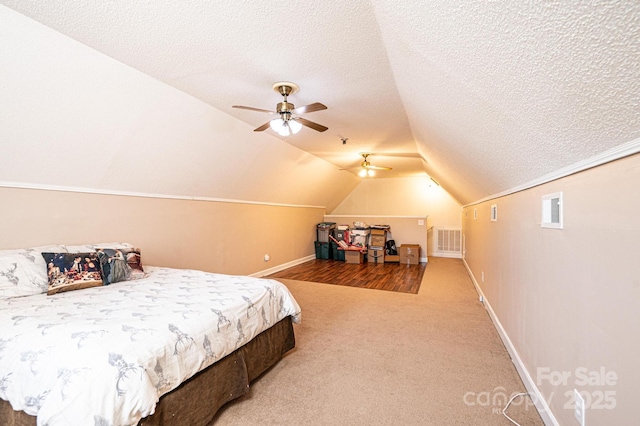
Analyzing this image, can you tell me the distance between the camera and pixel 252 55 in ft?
6.89

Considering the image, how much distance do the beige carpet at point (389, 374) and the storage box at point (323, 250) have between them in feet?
12.2

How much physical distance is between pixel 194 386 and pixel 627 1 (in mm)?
2202

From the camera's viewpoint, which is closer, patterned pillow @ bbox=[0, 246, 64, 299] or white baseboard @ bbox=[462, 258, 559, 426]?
white baseboard @ bbox=[462, 258, 559, 426]

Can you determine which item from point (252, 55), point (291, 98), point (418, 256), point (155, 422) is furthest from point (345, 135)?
point (418, 256)

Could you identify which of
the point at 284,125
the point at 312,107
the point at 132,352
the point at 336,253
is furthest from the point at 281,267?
the point at 132,352

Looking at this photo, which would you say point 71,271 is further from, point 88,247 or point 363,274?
point 363,274

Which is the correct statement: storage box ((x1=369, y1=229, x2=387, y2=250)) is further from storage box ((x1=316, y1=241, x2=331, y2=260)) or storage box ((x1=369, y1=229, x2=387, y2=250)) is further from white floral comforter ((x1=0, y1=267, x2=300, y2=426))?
white floral comforter ((x1=0, y1=267, x2=300, y2=426))

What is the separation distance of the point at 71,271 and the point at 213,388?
1589mm

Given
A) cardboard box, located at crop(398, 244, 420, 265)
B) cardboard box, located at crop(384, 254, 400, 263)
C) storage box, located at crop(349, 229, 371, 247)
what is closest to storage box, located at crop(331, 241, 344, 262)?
storage box, located at crop(349, 229, 371, 247)

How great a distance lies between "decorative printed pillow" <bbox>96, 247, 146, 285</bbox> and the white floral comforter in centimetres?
32

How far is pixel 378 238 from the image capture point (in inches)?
282

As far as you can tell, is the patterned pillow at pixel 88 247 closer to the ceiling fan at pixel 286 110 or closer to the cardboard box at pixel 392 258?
the ceiling fan at pixel 286 110

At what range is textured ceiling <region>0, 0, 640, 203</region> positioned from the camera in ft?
2.74

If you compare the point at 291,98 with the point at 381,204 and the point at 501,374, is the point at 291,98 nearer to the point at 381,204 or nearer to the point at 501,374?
the point at 501,374
